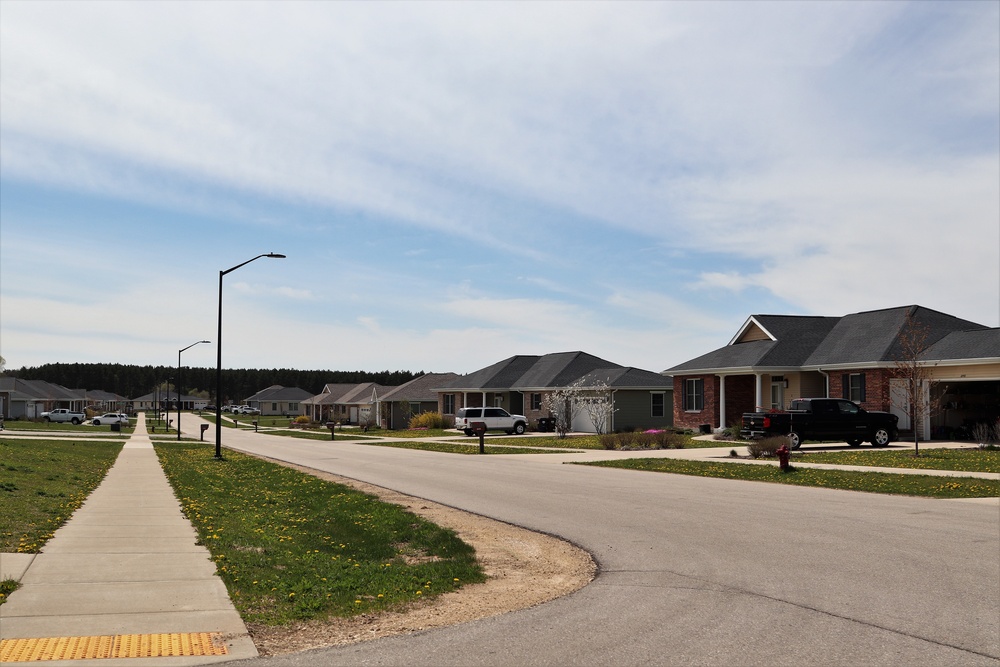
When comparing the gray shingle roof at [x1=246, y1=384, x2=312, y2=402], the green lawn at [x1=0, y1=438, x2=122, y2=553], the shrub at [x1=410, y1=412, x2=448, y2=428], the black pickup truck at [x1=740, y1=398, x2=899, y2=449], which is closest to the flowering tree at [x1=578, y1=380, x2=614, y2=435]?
the shrub at [x1=410, y1=412, x2=448, y2=428]

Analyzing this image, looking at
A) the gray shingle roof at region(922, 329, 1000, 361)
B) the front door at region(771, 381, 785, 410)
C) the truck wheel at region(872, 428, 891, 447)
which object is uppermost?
the gray shingle roof at region(922, 329, 1000, 361)

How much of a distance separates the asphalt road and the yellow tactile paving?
70 cm

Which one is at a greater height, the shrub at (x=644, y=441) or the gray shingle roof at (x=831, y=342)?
the gray shingle roof at (x=831, y=342)

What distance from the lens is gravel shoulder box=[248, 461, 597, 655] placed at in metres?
7.24

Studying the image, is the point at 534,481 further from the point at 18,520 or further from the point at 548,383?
the point at 548,383

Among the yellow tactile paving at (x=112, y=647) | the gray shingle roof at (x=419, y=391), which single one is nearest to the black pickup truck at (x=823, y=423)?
the yellow tactile paving at (x=112, y=647)

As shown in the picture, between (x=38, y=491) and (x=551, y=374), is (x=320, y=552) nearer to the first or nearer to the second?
(x=38, y=491)

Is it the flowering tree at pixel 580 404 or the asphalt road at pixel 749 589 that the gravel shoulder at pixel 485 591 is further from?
the flowering tree at pixel 580 404

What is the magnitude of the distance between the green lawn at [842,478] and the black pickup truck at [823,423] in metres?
A: 6.31

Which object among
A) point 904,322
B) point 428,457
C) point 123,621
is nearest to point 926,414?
point 904,322

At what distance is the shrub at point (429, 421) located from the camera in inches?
2621

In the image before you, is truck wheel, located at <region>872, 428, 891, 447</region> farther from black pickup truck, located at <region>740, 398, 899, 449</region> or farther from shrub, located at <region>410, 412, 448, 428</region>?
shrub, located at <region>410, 412, 448, 428</region>

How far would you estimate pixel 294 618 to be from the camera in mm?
7715

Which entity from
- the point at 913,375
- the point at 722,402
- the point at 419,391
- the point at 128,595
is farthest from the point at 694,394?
the point at 128,595
